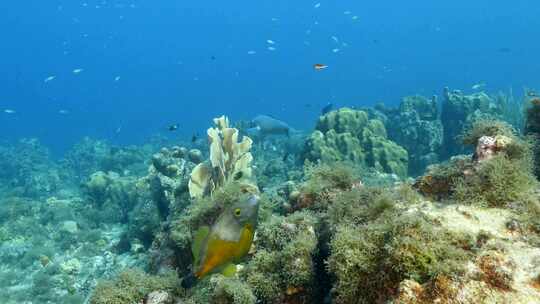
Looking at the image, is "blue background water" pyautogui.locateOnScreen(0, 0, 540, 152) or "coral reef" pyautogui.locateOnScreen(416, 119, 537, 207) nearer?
"coral reef" pyautogui.locateOnScreen(416, 119, 537, 207)

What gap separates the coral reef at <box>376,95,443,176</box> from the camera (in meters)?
13.2

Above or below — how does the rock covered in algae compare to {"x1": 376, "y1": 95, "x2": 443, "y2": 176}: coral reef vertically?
above

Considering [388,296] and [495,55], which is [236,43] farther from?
[388,296]

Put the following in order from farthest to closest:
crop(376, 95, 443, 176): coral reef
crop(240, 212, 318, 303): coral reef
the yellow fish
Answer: crop(376, 95, 443, 176): coral reef → crop(240, 212, 318, 303): coral reef → the yellow fish

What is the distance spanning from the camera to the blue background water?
83.8m

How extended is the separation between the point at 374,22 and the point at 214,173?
162 meters

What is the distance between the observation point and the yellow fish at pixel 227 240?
3.36 m

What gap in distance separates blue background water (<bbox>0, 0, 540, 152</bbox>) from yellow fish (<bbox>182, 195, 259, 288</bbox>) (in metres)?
57.8

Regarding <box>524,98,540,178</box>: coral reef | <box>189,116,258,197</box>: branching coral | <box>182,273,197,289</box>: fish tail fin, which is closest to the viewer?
<box>182,273,197,289</box>: fish tail fin

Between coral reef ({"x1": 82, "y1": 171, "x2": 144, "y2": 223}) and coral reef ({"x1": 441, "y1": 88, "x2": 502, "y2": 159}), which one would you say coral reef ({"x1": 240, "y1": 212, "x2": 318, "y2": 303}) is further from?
coral reef ({"x1": 441, "y1": 88, "x2": 502, "y2": 159})

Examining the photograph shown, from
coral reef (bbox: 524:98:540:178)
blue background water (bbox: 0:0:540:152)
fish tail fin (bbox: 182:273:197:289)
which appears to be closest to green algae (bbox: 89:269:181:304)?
fish tail fin (bbox: 182:273:197:289)

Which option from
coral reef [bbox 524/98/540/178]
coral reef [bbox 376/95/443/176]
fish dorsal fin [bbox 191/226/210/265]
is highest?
coral reef [bbox 524/98/540/178]

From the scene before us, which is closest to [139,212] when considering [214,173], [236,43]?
[214,173]

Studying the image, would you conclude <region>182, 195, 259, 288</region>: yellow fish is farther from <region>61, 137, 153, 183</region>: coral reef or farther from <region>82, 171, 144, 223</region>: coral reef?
<region>61, 137, 153, 183</region>: coral reef
